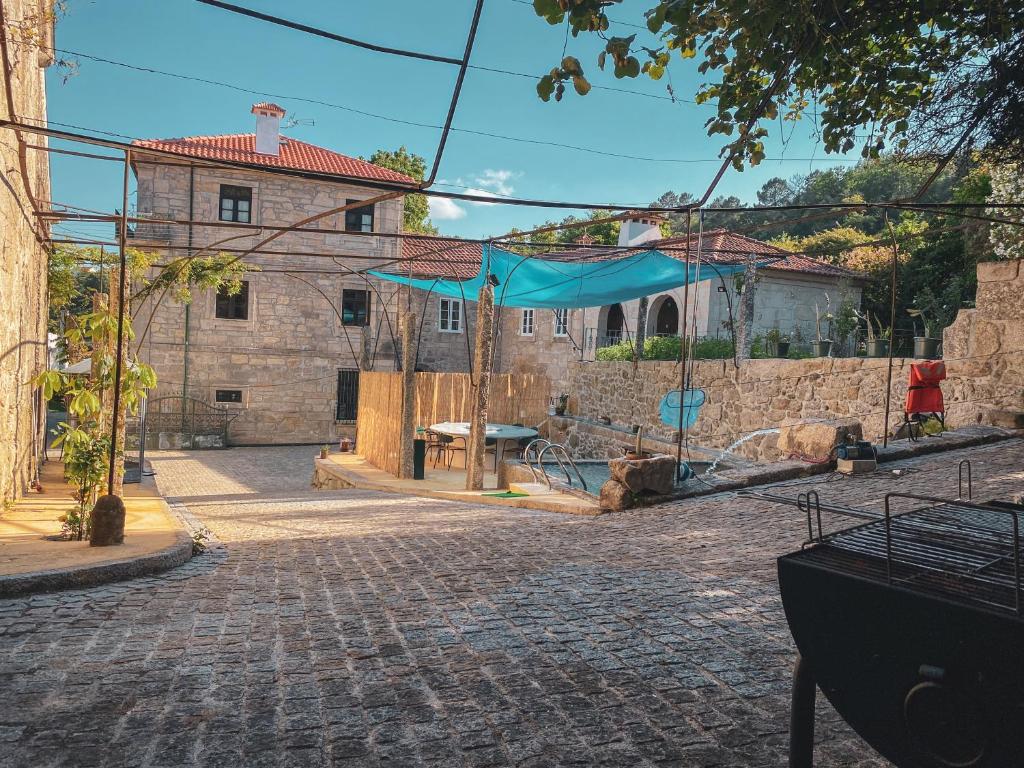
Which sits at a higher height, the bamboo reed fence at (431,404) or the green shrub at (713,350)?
the green shrub at (713,350)

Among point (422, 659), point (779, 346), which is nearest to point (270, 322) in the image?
point (779, 346)

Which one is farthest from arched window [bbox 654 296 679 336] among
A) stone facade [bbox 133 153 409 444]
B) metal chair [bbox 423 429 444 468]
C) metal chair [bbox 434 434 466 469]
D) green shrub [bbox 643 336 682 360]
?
metal chair [bbox 423 429 444 468]

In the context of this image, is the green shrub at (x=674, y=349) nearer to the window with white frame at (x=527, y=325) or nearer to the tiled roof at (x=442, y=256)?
the tiled roof at (x=442, y=256)

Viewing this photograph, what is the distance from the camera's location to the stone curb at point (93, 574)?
414cm

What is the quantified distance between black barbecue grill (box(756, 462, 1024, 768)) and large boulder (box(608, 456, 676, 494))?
18.6ft

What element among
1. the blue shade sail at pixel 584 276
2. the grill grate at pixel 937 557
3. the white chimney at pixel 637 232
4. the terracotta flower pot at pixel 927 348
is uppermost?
the white chimney at pixel 637 232

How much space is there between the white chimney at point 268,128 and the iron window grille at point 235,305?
4310 mm

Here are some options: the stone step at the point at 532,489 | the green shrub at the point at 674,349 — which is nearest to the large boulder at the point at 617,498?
the stone step at the point at 532,489

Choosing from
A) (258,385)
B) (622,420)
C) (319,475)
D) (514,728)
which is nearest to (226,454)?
(258,385)

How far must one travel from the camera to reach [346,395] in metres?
21.7

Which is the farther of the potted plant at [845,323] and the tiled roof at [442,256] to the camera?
the tiled roof at [442,256]

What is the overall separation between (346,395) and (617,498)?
1539cm

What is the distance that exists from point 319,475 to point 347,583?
946cm

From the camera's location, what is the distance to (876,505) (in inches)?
247
